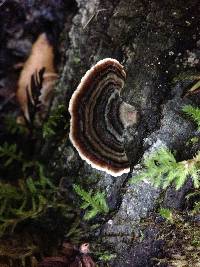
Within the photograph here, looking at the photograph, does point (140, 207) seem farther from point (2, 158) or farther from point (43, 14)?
point (43, 14)

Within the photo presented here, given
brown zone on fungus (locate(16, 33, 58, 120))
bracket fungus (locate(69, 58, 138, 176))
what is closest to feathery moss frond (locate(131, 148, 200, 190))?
bracket fungus (locate(69, 58, 138, 176))

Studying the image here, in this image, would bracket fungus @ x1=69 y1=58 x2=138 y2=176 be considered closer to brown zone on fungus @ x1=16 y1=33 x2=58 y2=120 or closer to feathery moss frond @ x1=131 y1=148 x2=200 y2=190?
feathery moss frond @ x1=131 y1=148 x2=200 y2=190

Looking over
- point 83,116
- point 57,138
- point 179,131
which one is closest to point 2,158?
point 57,138

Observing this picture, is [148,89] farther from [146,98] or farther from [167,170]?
[167,170]

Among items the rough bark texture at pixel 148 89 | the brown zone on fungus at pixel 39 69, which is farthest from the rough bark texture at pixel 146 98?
the brown zone on fungus at pixel 39 69

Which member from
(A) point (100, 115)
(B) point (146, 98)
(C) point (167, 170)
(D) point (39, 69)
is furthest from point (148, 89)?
(D) point (39, 69)

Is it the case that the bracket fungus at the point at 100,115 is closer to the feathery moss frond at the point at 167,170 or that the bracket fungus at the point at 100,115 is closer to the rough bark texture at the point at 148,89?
the rough bark texture at the point at 148,89
